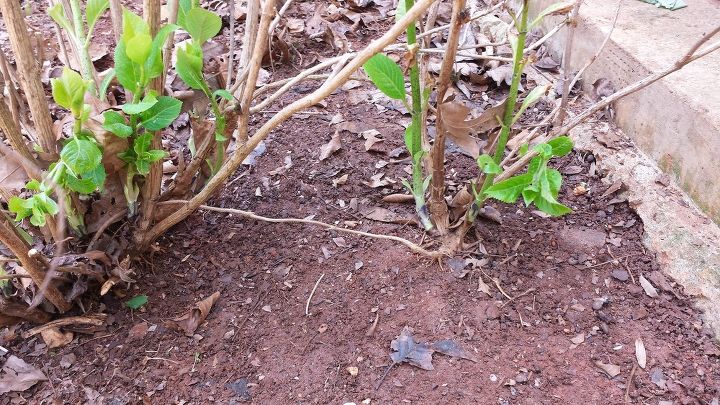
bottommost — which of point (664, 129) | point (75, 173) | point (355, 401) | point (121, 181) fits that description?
point (355, 401)

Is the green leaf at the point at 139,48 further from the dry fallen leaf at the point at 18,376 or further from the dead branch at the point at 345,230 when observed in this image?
the dry fallen leaf at the point at 18,376

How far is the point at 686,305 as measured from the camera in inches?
65.2

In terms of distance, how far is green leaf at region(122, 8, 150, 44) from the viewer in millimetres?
1293

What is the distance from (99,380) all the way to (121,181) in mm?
504

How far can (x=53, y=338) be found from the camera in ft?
5.09

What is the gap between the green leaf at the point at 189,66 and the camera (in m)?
1.43

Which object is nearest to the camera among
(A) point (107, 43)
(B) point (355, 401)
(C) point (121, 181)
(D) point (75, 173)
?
(D) point (75, 173)

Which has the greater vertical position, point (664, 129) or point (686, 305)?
point (664, 129)

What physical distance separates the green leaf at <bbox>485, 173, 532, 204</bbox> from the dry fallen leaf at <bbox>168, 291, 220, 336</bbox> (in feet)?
2.67

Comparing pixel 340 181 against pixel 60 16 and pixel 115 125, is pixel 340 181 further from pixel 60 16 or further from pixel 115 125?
pixel 60 16

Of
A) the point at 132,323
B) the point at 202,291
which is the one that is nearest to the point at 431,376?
the point at 202,291

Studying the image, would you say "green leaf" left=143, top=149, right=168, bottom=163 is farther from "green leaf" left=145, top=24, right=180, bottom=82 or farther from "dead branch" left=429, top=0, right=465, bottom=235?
"dead branch" left=429, top=0, right=465, bottom=235

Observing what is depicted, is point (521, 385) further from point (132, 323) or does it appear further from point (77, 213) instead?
point (77, 213)

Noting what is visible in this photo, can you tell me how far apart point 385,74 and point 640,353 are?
96 centimetres
